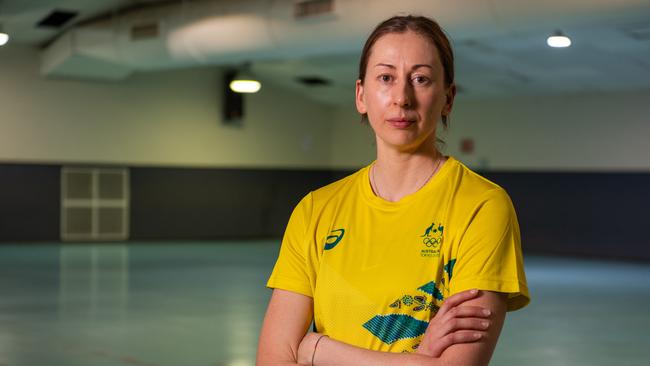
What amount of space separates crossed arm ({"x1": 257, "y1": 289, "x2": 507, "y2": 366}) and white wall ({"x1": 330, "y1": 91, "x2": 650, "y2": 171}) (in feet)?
56.1

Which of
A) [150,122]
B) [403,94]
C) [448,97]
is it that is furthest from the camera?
[150,122]

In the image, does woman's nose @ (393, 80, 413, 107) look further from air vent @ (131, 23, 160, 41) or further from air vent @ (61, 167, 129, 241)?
air vent @ (61, 167, 129, 241)

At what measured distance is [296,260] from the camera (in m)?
2.28

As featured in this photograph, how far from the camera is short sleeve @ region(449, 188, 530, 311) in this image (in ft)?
6.71

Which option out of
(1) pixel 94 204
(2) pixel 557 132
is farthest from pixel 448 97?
(1) pixel 94 204

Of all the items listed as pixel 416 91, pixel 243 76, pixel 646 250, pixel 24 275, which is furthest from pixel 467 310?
pixel 646 250

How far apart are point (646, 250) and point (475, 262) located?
19125mm

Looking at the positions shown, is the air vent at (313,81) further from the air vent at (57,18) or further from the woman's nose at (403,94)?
the woman's nose at (403,94)

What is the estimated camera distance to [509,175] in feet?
73.5

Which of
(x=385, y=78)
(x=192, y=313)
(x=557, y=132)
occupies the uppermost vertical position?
Result: (x=557, y=132)

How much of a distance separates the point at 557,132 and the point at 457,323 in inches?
791

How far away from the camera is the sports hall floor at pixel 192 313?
791cm

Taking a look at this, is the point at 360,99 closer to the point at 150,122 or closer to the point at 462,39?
the point at 462,39

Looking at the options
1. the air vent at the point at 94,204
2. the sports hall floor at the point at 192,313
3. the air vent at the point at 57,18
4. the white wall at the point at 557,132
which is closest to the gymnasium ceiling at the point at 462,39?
the air vent at the point at 57,18
